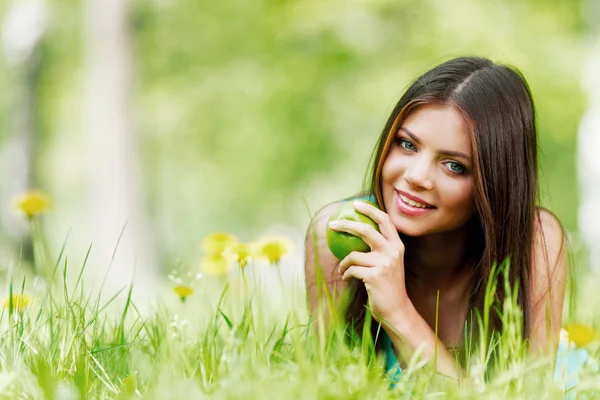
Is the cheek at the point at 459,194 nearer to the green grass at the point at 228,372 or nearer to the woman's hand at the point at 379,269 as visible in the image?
the woman's hand at the point at 379,269

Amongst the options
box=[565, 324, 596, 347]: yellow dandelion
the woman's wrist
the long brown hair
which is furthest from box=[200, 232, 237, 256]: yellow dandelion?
box=[565, 324, 596, 347]: yellow dandelion

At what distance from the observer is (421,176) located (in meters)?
2.19

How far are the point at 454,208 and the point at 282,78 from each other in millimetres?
7733

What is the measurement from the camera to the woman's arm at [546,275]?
2.36 m

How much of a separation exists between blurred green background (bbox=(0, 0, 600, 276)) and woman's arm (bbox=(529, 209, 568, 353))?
418 centimetres

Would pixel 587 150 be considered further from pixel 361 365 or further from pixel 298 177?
pixel 361 365

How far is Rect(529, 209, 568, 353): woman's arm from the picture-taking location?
93.0 inches

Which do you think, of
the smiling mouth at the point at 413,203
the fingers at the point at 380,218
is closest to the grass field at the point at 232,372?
the fingers at the point at 380,218

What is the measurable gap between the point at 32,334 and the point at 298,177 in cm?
925

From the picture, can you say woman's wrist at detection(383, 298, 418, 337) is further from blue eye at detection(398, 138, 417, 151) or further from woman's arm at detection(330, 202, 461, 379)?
blue eye at detection(398, 138, 417, 151)

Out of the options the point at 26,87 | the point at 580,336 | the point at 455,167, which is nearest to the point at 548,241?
the point at 580,336

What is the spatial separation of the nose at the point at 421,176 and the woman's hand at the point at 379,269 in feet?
0.49

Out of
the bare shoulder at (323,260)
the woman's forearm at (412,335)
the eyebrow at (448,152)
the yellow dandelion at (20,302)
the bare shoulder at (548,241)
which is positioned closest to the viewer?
the yellow dandelion at (20,302)

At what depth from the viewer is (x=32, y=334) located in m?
1.87
